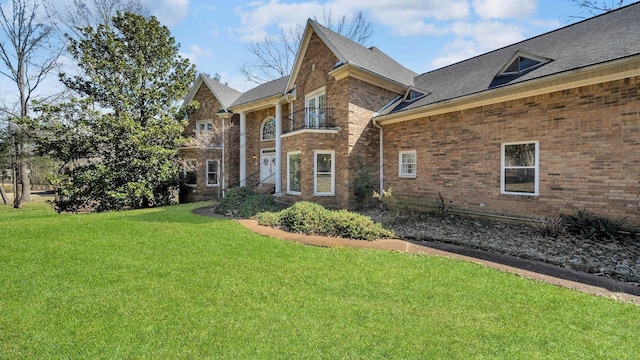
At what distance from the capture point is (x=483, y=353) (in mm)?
2783

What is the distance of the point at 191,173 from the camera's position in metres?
18.2

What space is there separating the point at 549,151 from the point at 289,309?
27.1 ft

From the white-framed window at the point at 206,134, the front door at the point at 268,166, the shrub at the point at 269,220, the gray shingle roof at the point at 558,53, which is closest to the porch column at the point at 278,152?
the front door at the point at 268,166

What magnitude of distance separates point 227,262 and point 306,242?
210 centimetres

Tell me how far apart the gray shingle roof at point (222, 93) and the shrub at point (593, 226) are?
17.2 m

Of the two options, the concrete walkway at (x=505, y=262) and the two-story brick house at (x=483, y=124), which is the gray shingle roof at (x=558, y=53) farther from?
the concrete walkway at (x=505, y=262)

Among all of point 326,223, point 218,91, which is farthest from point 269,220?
point 218,91

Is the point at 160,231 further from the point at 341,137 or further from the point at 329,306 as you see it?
the point at 341,137

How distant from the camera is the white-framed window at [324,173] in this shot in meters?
12.3

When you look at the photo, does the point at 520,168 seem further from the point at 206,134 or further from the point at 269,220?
the point at 206,134

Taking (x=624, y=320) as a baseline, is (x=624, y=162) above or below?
above

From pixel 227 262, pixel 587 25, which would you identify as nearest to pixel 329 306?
pixel 227 262

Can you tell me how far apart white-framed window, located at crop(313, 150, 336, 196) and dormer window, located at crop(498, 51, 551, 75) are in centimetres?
673

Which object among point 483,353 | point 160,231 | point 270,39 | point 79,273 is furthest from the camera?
point 270,39
